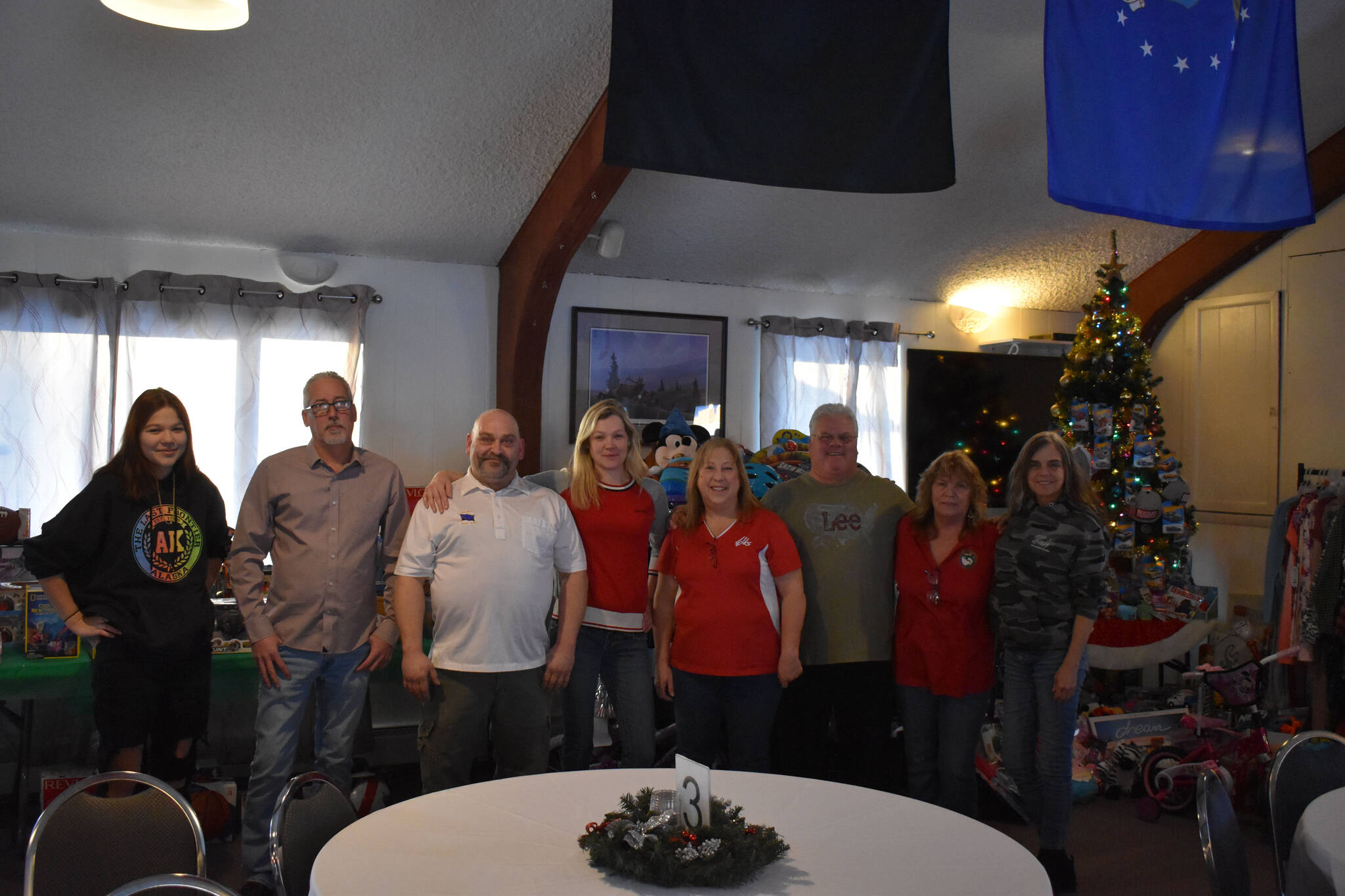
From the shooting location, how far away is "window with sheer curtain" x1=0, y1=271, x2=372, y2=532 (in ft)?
13.8

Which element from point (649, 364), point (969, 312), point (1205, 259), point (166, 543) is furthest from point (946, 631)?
point (1205, 259)

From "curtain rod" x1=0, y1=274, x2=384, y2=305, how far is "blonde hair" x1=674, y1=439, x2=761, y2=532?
2.66m

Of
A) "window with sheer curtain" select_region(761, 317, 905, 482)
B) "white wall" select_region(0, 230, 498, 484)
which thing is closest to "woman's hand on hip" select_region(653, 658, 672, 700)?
"white wall" select_region(0, 230, 498, 484)

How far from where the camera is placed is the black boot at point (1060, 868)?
2.92 meters

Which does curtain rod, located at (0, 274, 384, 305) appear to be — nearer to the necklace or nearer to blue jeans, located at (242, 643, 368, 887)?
the necklace

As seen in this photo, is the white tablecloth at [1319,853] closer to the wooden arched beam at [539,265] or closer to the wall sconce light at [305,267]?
the wooden arched beam at [539,265]

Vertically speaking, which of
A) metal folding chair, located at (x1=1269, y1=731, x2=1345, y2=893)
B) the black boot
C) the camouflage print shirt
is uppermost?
the camouflage print shirt

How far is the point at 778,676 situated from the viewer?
279 cm

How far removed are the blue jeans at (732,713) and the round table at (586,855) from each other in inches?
29.1

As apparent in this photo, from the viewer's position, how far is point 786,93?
120 inches

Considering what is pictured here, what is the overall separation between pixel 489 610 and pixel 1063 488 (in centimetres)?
175

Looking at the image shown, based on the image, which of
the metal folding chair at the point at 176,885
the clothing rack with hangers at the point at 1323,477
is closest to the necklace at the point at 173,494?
the metal folding chair at the point at 176,885

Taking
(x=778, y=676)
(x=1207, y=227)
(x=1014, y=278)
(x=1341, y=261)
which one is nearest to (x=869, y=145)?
(x=1207, y=227)

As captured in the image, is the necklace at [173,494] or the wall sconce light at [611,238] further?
the wall sconce light at [611,238]
